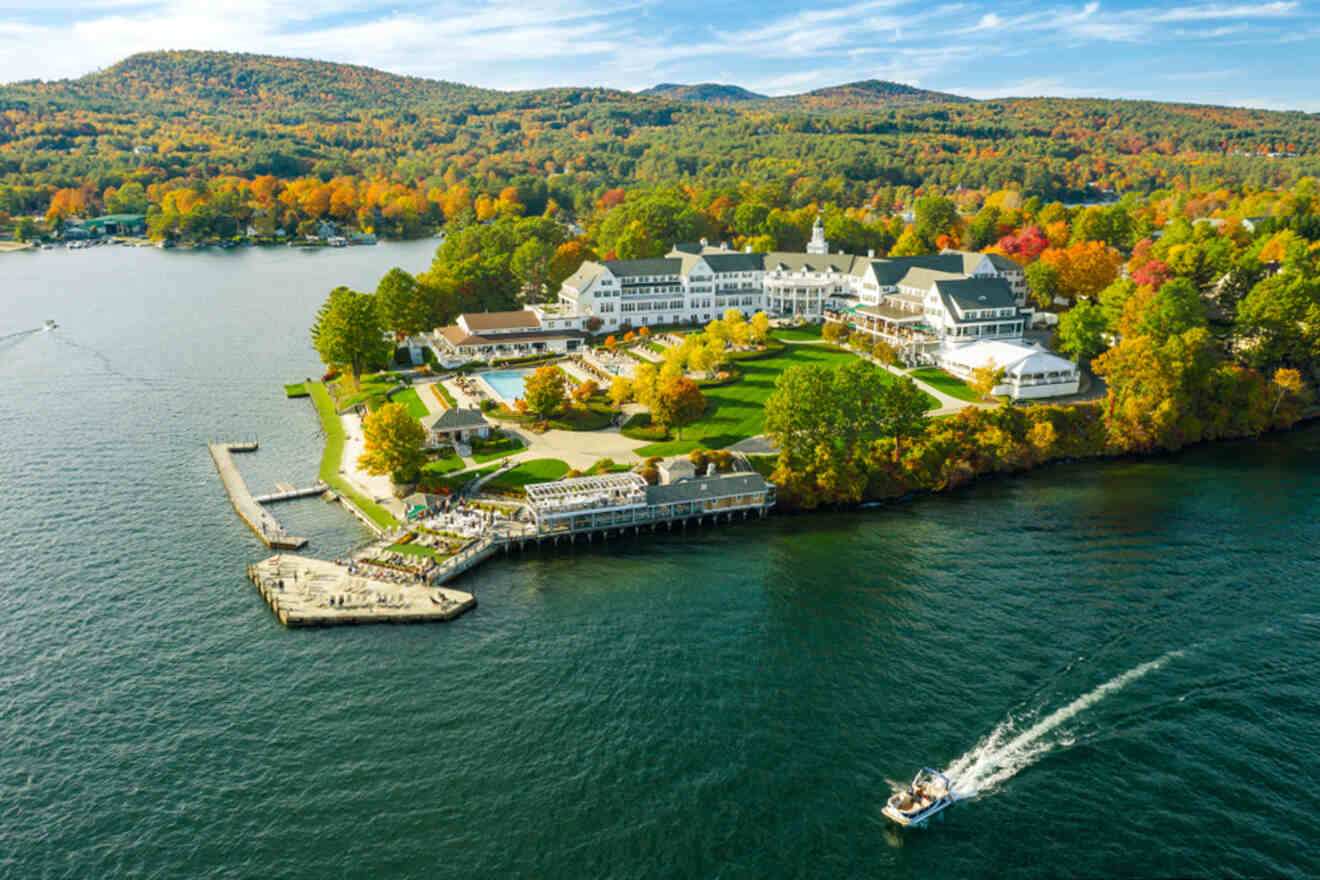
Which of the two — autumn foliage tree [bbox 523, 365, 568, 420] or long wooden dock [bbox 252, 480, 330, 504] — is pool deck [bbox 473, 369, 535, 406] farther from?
long wooden dock [bbox 252, 480, 330, 504]

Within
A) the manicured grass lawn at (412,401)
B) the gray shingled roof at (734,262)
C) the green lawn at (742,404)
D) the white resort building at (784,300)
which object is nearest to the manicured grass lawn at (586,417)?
the green lawn at (742,404)

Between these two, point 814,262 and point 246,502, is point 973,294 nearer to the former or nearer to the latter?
point 814,262

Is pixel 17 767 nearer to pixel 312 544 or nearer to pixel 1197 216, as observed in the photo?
pixel 312 544

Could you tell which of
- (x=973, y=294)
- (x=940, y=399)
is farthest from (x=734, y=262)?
(x=940, y=399)

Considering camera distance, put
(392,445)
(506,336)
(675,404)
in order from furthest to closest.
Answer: (506,336)
(675,404)
(392,445)

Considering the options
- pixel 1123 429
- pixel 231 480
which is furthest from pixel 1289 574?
pixel 231 480

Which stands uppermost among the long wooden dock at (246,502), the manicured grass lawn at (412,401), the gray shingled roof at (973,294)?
the gray shingled roof at (973,294)

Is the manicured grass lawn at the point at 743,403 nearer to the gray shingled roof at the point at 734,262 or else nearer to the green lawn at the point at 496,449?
the green lawn at the point at 496,449
